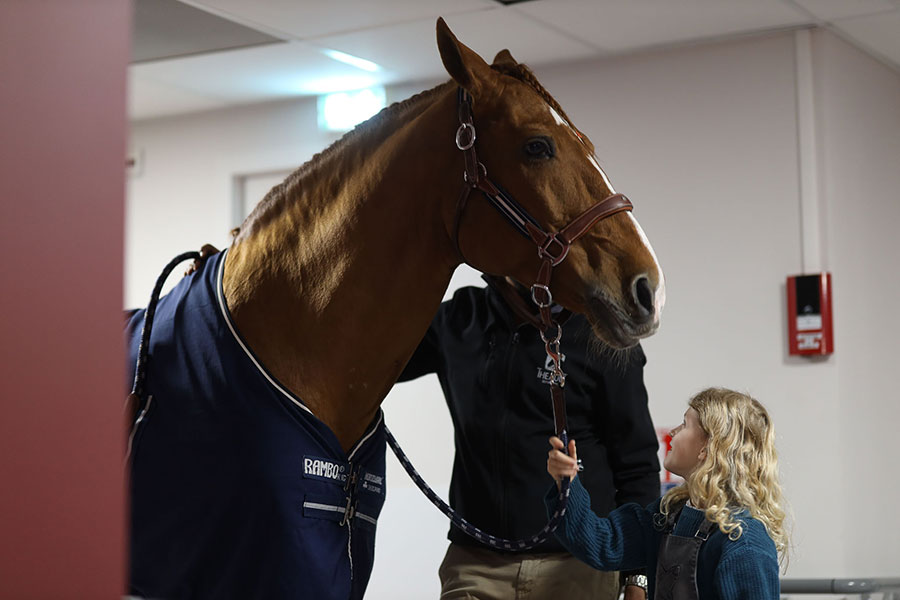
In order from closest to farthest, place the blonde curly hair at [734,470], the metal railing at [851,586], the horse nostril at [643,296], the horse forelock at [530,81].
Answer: the horse nostril at [643,296]
the horse forelock at [530,81]
the blonde curly hair at [734,470]
the metal railing at [851,586]

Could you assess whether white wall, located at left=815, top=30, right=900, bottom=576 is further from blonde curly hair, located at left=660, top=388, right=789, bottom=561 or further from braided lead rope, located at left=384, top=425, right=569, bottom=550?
braided lead rope, located at left=384, top=425, right=569, bottom=550

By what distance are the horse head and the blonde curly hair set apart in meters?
0.38

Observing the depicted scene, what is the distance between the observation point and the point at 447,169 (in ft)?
5.04

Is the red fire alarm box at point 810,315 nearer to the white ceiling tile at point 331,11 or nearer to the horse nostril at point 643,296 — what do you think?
the white ceiling tile at point 331,11

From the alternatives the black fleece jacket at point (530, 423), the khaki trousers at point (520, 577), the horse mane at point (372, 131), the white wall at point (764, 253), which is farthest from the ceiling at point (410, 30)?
the khaki trousers at point (520, 577)

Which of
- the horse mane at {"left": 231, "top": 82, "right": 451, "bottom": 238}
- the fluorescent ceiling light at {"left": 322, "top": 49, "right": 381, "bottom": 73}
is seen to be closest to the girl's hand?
the horse mane at {"left": 231, "top": 82, "right": 451, "bottom": 238}

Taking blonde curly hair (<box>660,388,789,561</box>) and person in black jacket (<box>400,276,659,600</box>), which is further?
person in black jacket (<box>400,276,659,600</box>)

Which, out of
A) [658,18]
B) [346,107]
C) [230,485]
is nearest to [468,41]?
[658,18]

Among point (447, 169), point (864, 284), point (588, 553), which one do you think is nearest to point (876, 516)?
point (864, 284)

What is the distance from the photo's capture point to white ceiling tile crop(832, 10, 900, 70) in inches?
130

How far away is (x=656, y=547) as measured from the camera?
1778mm

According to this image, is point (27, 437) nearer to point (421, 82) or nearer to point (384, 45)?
point (384, 45)

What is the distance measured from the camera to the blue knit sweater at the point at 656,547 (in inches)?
62.4

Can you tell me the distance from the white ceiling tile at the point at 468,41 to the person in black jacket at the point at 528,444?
1.54m
